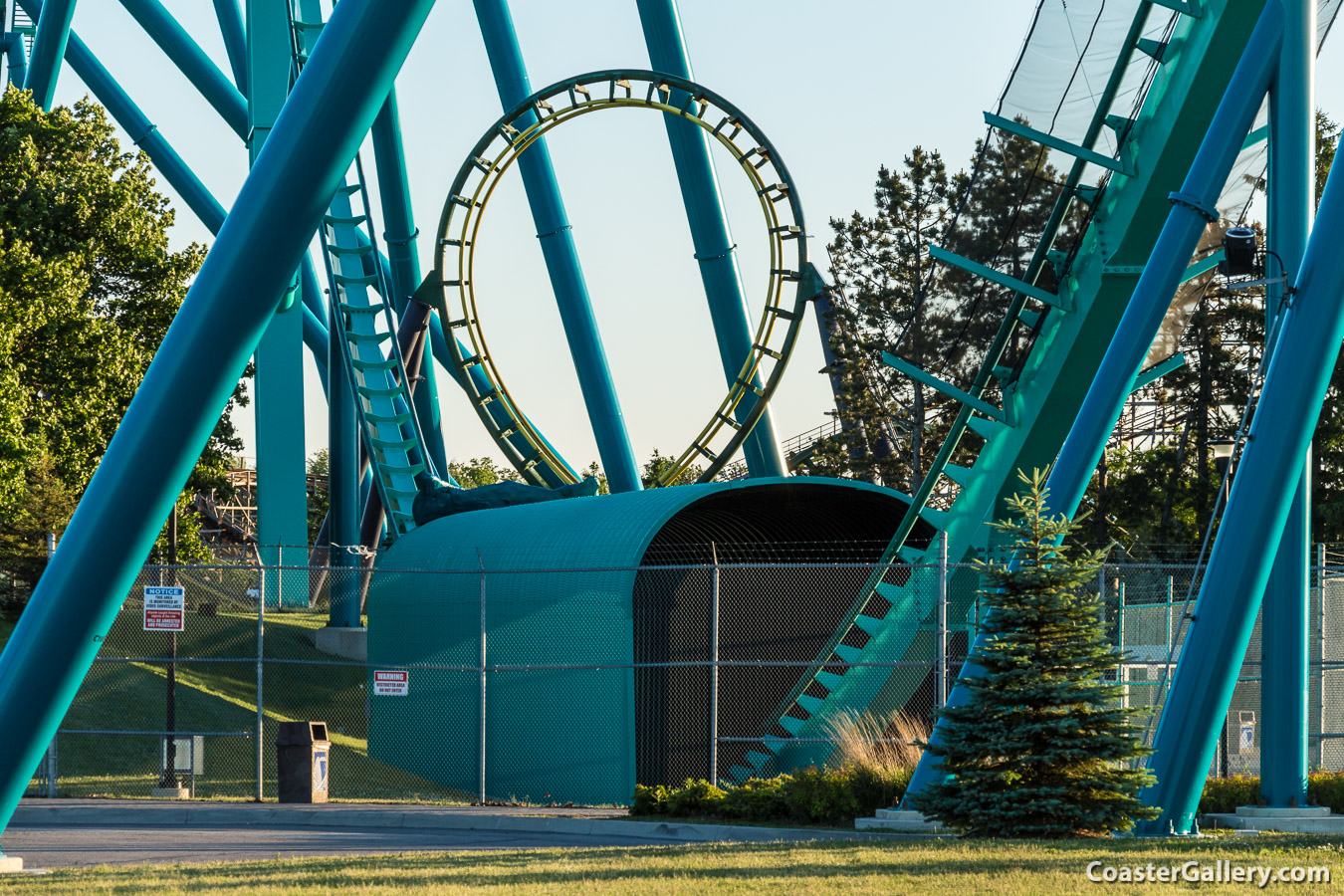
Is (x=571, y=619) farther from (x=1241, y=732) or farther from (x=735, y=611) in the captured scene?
(x=1241, y=732)

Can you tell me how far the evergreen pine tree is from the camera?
10688mm

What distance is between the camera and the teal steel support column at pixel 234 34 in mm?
33438

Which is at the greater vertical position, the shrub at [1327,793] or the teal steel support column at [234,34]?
the teal steel support column at [234,34]

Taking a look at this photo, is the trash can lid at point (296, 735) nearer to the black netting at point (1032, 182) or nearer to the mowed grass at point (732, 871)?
the mowed grass at point (732, 871)

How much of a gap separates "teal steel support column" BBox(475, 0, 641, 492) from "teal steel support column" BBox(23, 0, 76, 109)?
11056mm

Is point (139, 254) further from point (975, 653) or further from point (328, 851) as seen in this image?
point (975, 653)

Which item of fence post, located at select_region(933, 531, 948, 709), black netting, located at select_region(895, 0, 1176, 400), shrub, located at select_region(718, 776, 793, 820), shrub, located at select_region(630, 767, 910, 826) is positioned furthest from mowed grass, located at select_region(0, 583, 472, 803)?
black netting, located at select_region(895, 0, 1176, 400)

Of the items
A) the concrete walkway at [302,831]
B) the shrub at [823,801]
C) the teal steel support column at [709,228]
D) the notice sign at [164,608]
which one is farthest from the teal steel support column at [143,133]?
the shrub at [823,801]

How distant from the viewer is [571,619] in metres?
17.4

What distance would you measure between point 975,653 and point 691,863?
10.2ft

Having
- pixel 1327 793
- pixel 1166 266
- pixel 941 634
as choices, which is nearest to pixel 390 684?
pixel 941 634

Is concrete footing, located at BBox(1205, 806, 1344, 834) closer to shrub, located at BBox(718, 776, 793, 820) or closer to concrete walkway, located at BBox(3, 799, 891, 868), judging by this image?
concrete walkway, located at BBox(3, 799, 891, 868)

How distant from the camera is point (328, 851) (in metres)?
11.5

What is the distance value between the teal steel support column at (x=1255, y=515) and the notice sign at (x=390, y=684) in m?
7.85
